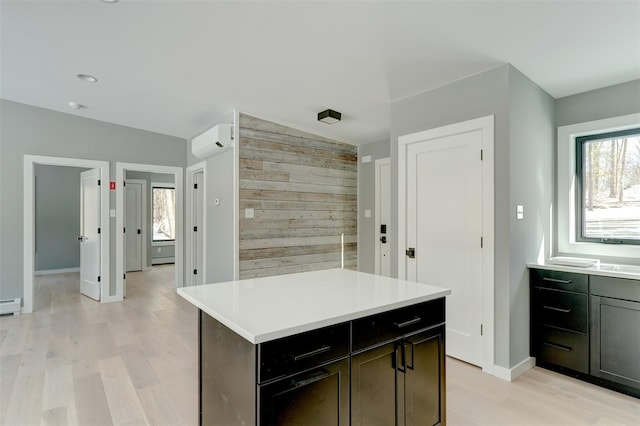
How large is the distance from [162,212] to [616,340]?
897 cm

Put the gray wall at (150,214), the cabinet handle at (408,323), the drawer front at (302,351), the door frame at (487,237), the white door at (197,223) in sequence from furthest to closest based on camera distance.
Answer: the gray wall at (150,214), the white door at (197,223), the door frame at (487,237), the cabinet handle at (408,323), the drawer front at (302,351)

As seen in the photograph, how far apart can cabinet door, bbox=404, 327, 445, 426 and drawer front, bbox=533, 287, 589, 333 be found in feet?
5.25

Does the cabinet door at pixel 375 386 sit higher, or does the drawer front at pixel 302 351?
the drawer front at pixel 302 351

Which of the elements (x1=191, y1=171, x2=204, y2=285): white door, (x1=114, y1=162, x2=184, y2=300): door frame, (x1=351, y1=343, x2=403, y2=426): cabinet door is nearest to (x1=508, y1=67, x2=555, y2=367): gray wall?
(x1=351, y1=343, x2=403, y2=426): cabinet door

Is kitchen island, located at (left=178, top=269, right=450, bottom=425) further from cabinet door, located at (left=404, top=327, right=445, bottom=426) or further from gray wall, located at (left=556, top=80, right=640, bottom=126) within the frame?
gray wall, located at (left=556, top=80, right=640, bottom=126)

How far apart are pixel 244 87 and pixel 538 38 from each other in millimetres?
2613

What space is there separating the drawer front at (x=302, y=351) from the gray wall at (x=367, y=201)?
3.91 m

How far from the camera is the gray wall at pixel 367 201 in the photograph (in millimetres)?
5203

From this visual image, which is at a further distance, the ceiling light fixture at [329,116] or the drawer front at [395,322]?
the ceiling light fixture at [329,116]

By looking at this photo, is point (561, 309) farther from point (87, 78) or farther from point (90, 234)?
point (90, 234)

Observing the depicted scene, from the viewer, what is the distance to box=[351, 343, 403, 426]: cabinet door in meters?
1.43

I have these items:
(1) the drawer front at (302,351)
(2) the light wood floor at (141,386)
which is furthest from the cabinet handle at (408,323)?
(2) the light wood floor at (141,386)

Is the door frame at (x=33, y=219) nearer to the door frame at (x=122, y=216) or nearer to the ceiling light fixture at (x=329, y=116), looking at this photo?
the door frame at (x=122, y=216)


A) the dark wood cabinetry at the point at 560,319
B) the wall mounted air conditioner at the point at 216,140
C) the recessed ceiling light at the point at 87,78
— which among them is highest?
the recessed ceiling light at the point at 87,78
